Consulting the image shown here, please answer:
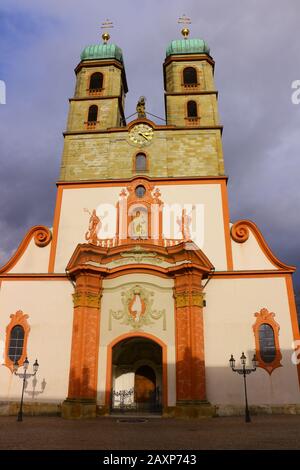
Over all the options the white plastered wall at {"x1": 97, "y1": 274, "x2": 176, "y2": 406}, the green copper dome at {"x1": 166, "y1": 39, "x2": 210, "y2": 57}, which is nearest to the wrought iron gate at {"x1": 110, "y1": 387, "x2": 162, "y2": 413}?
the white plastered wall at {"x1": 97, "y1": 274, "x2": 176, "y2": 406}

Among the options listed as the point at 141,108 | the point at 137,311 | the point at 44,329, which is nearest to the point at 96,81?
the point at 141,108

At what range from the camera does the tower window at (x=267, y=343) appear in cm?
1977

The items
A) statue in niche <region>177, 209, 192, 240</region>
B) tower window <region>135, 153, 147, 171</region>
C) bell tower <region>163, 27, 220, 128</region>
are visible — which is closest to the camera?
statue in niche <region>177, 209, 192, 240</region>

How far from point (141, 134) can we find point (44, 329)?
563 inches

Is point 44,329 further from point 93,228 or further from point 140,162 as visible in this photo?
point 140,162

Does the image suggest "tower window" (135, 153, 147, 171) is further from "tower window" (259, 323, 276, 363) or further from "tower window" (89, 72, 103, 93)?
"tower window" (259, 323, 276, 363)

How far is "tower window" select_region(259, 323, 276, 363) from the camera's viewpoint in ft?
64.8

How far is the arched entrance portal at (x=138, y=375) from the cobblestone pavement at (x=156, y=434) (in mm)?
4750

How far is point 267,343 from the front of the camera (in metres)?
20.1

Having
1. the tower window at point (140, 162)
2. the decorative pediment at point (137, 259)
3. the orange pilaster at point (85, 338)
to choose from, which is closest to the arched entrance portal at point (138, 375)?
the orange pilaster at point (85, 338)

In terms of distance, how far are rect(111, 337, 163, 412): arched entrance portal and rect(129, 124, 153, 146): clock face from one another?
13147 mm

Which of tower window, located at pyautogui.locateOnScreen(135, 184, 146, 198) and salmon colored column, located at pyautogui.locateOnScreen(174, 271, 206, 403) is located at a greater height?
tower window, located at pyautogui.locateOnScreen(135, 184, 146, 198)
